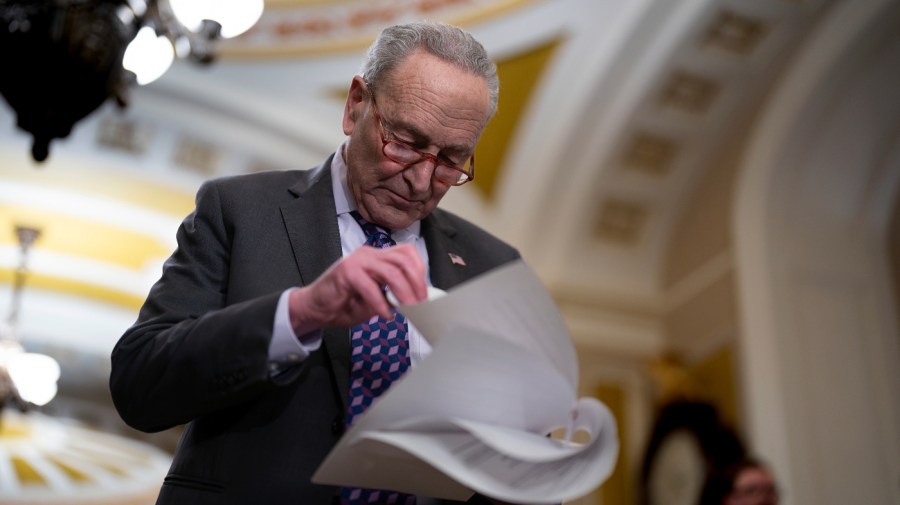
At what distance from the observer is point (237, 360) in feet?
3.53

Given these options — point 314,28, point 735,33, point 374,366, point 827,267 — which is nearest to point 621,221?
point 827,267

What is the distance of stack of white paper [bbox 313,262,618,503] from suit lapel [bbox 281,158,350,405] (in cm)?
20

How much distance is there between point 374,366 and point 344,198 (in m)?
0.29

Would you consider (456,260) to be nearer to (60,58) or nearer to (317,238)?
(317,238)

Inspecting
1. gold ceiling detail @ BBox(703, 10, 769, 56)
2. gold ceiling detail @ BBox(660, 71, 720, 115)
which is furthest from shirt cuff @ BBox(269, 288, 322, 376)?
gold ceiling detail @ BBox(660, 71, 720, 115)

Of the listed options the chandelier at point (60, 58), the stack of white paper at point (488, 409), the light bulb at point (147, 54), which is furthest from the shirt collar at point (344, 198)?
the light bulb at point (147, 54)

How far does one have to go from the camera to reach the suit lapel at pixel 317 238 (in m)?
1.20

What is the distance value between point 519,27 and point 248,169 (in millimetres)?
2076

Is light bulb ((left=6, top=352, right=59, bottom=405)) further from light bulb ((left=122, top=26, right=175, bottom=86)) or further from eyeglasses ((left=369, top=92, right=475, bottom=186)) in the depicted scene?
eyeglasses ((left=369, top=92, right=475, bottom=186))

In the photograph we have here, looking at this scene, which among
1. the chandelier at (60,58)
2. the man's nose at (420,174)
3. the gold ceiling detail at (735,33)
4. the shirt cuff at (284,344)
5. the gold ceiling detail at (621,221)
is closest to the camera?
the shirt cuff at (284,344)

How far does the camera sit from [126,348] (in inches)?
45.8

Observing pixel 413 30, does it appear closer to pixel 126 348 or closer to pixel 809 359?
pixel 126 348

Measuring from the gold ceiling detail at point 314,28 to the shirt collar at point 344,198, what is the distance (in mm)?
5118

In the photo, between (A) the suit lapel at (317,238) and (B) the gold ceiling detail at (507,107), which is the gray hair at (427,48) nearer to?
(A) the suit lapel at (317,238)
